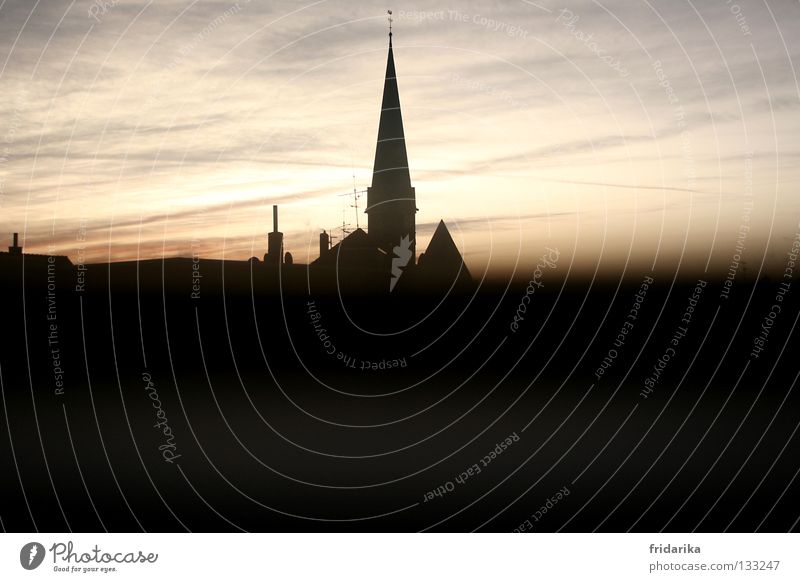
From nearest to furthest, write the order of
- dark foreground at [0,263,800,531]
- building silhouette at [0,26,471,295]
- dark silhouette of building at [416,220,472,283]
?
dark foreground at [0,263,800,531] < building silhouette at [0,26,471,295] < dark silhouette of building at [416,220,472,283]

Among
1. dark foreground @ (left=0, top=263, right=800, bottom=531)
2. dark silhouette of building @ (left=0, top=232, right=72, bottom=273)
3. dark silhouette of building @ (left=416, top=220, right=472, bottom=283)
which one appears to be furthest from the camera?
dark silhouette of building @ (left=416, top=220, right=472, bottom=283)

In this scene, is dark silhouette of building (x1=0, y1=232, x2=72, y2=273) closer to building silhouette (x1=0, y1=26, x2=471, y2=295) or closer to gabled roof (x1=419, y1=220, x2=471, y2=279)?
building silhouette (x1=0, y1=26, x2=471, y2=295)

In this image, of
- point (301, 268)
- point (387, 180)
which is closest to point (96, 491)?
point (301, 268)

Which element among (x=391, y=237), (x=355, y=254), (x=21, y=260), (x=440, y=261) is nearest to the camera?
(x=21, y=260)

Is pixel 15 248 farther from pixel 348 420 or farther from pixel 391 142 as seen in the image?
pixel 391 142

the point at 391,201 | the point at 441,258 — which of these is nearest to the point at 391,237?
the point at 391,201
